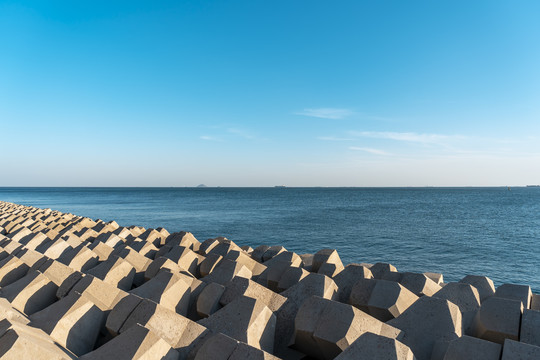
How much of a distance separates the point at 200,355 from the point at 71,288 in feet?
7.71

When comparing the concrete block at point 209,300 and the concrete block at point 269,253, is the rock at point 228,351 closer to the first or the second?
the concrete block at point 209,300

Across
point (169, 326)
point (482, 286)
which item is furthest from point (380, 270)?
point (169, 326)

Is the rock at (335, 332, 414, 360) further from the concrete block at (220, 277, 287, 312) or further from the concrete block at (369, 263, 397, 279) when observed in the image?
the concrete block at (369, 263, 397, 279)

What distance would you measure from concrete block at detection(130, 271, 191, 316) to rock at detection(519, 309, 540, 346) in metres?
3.31

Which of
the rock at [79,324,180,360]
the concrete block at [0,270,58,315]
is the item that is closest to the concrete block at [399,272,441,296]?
the rock at [79,324,180,360]

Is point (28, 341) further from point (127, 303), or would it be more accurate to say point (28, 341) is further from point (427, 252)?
point (427, 252)

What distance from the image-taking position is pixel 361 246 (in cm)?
1730

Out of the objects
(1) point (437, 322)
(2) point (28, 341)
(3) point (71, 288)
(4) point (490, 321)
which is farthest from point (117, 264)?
(4) point (490, 321)

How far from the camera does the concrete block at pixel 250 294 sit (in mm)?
3889

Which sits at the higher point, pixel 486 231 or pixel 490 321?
pixel 490 321

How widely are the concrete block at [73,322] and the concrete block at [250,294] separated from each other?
129 centimetres

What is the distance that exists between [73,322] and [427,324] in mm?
3272

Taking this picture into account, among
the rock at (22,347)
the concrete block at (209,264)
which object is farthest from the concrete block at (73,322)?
the concrete block at (209,264)

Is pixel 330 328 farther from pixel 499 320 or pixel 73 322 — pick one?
pixel 73 322
